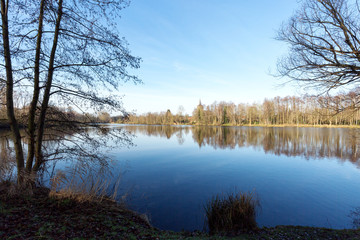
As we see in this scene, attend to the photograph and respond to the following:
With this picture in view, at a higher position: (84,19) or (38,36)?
(84,19)

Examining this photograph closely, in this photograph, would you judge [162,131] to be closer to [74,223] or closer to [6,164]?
[6,164]

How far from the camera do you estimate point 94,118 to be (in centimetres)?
600

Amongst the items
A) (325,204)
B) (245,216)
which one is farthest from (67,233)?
(325,204)

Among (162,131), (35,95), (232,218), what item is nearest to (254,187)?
(232,218)

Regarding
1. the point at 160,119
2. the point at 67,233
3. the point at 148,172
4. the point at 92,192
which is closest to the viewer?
the point at 67,233

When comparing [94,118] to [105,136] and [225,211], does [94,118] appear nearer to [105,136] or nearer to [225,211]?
[105,136]

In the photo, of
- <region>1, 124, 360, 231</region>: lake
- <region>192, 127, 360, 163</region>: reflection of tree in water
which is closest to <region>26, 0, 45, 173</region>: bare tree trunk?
<region>1, 124, 360, 231</region>: lake

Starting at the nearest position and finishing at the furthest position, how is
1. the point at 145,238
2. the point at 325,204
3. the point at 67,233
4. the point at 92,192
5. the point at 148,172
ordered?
the point at 67,233, the point at 145,238, the point at 92,192, the point at 325,204, the point at 148,172

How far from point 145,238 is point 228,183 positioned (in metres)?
6.94

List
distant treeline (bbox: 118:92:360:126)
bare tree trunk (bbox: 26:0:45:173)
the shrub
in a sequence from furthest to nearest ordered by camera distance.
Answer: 1. distant treeline (bbox: 118:92:360:126)
2. bare tree trunk (bbox: 26:0:45:173)
3. the shrub

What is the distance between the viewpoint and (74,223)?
3.79 m

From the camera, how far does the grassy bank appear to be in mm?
3303

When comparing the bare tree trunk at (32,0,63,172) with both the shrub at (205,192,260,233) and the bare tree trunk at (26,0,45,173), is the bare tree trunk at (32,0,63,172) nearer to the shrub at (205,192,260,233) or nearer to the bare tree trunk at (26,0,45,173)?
the bare tree trunk at (26,0,45,173)

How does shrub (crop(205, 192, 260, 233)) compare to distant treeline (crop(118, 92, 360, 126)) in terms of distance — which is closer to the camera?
shrub (crop(205, 192, 260, 233))
